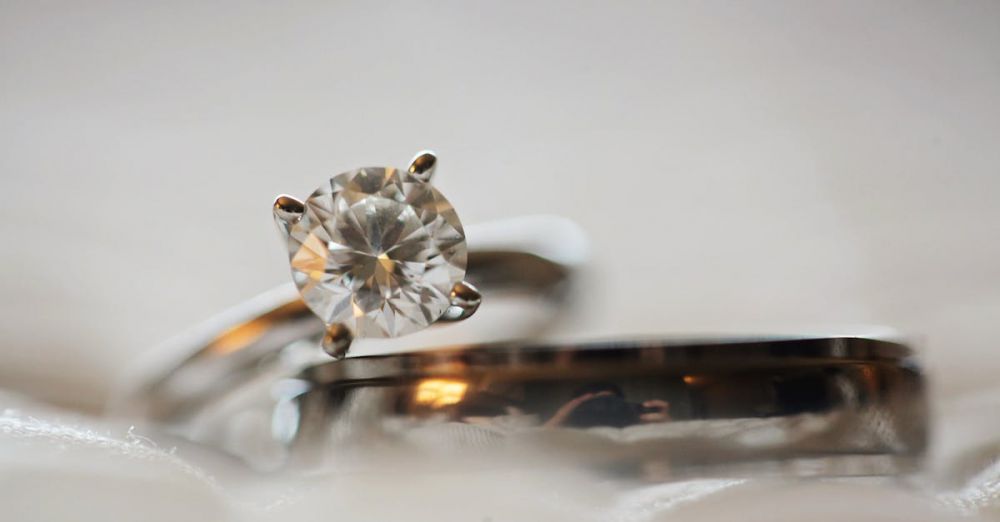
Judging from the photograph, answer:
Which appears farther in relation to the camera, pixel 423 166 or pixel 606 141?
pixel 606 141

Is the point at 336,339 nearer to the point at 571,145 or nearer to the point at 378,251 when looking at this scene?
the point at 378,251

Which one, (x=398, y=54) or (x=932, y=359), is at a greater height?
(x=398, y=54)

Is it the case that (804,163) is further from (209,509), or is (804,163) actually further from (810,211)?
(209,509)

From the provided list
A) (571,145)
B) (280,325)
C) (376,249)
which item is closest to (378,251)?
(376,249)

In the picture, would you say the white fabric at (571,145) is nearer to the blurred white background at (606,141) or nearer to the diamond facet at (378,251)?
the blurred white background at (606,141)

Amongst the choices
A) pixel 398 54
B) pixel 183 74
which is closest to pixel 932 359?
pixel 398 54

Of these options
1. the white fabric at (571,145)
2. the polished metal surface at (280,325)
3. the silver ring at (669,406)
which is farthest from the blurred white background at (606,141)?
the silver ring at (669,406)

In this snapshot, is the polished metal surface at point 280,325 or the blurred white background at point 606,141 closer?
the polished metal surface at point 280,325
